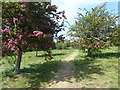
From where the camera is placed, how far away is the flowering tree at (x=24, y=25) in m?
8.00

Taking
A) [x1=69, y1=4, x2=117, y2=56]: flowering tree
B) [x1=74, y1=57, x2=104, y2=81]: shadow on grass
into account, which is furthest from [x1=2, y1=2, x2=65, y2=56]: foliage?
[x1=69, y1=4, x2=117, y2=56]: flowering tree

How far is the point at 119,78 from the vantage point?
7.51 metres

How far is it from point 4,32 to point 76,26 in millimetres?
11717

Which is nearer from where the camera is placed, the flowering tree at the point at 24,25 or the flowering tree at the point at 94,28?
the flowering tree at the point at 24,25

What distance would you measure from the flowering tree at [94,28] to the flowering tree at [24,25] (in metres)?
7.67

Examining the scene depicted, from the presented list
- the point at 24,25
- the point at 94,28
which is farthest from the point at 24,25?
the point at 94,28

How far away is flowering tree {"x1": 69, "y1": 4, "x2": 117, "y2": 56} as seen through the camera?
625 inches

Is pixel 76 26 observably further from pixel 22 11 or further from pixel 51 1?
pixel 22 11

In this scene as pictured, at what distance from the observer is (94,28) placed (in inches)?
643

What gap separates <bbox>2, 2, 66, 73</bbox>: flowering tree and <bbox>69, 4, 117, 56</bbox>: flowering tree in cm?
767

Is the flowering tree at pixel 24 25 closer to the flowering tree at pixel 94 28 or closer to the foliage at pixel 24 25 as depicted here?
the foliage at pixel 24 25

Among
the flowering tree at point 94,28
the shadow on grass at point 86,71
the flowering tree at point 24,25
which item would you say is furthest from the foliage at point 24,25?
the flowering tree at point 94,28

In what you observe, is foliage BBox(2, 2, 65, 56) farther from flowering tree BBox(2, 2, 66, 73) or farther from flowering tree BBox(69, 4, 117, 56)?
flowering tree BBox(69, 4, 117, 56)

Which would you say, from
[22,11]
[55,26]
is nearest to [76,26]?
[55,26]
